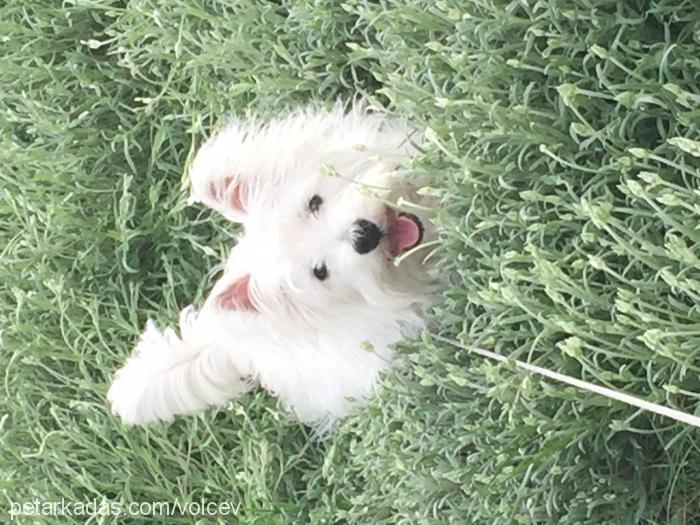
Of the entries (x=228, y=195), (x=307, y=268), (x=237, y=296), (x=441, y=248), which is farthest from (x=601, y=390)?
(x=228, y=195)

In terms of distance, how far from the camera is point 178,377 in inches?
81.8

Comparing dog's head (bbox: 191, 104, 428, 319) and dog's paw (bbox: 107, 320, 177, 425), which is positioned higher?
dog's head (bbox: 191, 104, 428, 319)

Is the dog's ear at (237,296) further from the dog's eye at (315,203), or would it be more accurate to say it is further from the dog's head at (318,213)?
the dog's eye at (315,203)

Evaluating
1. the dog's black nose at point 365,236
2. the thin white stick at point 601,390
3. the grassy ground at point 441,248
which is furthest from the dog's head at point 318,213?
the thin white stick at point 601,390

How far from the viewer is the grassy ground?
4.45ft

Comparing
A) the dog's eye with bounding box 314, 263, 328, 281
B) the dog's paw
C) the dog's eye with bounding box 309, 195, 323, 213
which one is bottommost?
the dog's paw

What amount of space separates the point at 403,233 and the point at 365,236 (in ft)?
0.24

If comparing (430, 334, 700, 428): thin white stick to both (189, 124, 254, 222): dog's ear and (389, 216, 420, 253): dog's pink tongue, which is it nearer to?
(389, 216, 420, 253): dog's pink tongue

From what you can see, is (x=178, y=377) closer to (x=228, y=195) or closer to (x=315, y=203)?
(x=228, y=195)

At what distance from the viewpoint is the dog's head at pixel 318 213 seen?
5.76 ft

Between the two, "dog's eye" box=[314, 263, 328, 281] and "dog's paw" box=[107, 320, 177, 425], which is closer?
"dog's eye" box=[314, 263, 328, 281]

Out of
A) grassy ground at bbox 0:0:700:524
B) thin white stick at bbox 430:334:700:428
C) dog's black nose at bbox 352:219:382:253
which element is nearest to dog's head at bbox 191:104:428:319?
dog's black nose at bbox 352:219:382:253

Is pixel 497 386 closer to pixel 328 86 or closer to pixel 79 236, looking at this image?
pixel 328 86

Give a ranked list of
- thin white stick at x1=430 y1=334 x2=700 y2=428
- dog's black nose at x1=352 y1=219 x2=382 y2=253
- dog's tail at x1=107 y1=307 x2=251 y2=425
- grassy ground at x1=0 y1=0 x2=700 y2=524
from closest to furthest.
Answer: thin white stick at x1=430 y1=334 x2=700 y2=428, grassy ground at x1=0 y1=0 x2=700 y2=524, dog's black nose at x1=352 y1=219 x2=382 y2=253, dog's tail at x1=107 y1=307 x2=251 y2=425
